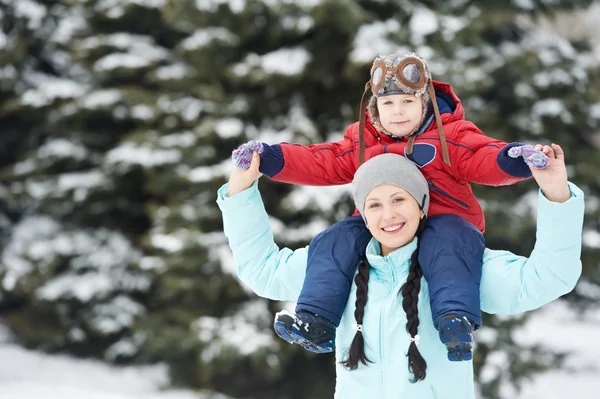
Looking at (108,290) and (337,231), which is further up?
(108,290)

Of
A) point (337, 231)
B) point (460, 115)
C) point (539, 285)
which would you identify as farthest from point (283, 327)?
point (460, 115)

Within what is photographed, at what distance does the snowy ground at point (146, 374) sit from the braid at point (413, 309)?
4379 mm

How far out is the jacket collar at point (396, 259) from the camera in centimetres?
188

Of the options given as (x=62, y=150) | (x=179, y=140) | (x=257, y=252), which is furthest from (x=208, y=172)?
(x=257, y=252)

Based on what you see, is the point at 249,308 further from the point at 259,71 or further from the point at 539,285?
the point at 539,285

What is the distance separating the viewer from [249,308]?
18.6ft

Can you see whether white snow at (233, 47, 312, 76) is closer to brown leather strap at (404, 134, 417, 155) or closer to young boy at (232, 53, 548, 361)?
young boy at (232, 53, 548, 361)

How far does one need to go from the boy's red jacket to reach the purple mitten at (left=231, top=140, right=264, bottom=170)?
4 cm

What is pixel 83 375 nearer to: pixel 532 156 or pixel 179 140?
pixel 179 140

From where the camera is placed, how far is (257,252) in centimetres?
202

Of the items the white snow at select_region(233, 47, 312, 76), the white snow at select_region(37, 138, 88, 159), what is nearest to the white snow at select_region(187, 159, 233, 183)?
the white snow at select_region(233, 47, 312, 76)

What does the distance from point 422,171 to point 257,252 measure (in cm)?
53

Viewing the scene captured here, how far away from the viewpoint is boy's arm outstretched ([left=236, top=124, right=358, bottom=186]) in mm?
1933

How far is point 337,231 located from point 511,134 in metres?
4.91
